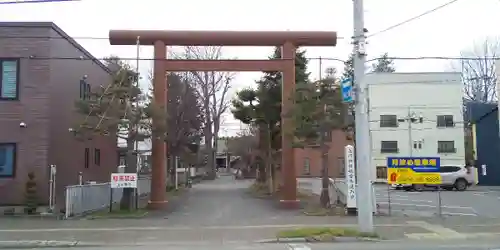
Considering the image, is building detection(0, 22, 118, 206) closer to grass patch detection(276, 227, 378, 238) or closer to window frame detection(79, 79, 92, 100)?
window frame detection(79, 79, 92, 100)

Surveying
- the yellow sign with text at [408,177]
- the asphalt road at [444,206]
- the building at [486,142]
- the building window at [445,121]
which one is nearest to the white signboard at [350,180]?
the asphalt road at [444,206]

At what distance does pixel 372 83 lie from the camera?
58.8 meters

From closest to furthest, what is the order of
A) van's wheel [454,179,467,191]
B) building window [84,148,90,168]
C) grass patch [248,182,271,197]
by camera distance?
building window [84,148,90,168], grass patch [248,182,271,197], van's wheel [454,179,467,191]

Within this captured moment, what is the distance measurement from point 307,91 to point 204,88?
117 feet

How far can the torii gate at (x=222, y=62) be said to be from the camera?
2641cm

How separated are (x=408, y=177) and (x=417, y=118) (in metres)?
34.3

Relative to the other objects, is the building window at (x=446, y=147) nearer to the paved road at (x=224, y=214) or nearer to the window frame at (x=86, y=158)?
the paved road at (x=224, y=214)

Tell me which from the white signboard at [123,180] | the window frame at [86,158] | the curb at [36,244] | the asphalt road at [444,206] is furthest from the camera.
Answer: the window frame at [86,158]

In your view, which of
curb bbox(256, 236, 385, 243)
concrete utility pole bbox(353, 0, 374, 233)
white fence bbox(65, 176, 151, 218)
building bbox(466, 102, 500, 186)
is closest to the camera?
curb bbox(256, 236, 385, 243)

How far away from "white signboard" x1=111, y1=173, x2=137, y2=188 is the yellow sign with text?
11.1m

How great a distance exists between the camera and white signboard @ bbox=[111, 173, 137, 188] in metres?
23.8

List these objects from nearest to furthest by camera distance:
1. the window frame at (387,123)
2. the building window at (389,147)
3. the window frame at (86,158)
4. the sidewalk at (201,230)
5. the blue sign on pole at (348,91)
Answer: the sidewalk at (201,230)
the blue sign on pole at (348,91)
the window frame at (86,158)
the building window at (389,147)
the window frame at (387,123)

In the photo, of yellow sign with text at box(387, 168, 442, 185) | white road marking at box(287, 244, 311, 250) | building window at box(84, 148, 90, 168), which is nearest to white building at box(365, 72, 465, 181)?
yellow sign with text at box(387, 168, 442, 185)

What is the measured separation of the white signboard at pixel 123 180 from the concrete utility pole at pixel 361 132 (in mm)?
11324
